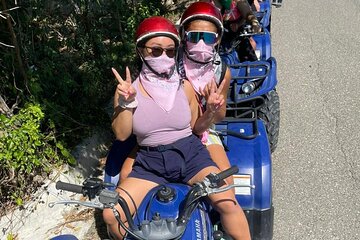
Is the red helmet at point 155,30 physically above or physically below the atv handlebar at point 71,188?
above

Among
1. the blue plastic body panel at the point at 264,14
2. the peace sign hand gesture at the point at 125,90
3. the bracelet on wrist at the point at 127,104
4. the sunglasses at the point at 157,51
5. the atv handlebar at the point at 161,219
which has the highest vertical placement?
the sunglasses at the point at 157,51

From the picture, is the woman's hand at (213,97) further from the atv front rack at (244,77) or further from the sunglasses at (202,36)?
the atv front rack at (244,77)

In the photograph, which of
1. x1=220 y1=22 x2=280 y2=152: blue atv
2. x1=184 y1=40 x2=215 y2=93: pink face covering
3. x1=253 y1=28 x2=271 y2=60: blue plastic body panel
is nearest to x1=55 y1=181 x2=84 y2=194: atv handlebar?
x1=184 y1=40 x2=215 y2=93: pink face covering

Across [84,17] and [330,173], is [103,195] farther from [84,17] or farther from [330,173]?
[84,17]

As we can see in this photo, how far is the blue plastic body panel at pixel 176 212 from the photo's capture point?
8.33 feet

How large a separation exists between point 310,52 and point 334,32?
102 cm

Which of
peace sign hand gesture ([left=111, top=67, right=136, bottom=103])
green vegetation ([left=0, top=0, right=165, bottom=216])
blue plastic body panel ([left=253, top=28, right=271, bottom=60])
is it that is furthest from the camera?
blue plastic body panel ([left=253, top=28, right=271, bottom=60])

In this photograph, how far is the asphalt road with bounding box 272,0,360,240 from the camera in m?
3.72

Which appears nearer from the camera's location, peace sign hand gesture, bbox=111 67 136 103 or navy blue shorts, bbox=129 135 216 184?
peace sign hand gesture, bbox=111 67 136 103

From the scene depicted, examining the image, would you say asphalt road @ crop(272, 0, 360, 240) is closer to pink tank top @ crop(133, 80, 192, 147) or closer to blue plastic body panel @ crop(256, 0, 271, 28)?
blue plastic body panel @ crop(256, 0, 271, 28)

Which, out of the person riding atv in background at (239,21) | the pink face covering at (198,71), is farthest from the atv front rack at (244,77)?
the pink face covering at (198,71)

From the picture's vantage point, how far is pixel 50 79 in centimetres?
405

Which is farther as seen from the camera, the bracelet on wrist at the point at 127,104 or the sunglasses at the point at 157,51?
the sunglasses at the point at 157,51

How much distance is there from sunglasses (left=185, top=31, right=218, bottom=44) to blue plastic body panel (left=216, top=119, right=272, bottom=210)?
0.76 m
